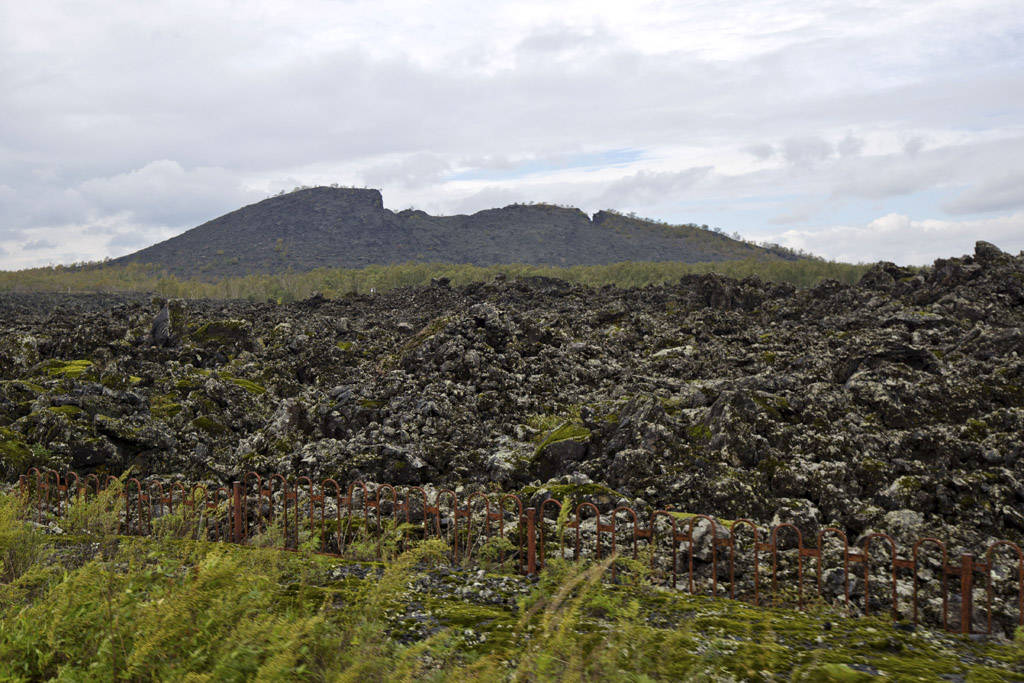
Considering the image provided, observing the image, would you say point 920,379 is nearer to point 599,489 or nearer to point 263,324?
point 599,489

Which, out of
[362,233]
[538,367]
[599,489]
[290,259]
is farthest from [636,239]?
[599,489]

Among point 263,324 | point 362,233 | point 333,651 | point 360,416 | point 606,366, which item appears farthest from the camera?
point 362,233

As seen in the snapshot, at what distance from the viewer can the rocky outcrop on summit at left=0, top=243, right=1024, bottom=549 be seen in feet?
27.7

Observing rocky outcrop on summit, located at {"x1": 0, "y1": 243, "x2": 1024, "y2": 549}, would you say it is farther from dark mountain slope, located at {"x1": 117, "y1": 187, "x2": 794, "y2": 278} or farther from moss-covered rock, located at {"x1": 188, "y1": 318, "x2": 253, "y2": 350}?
dark mountain slope, located at {"x1": 117, "y1": 187, "x2": 794, "y2": 278}

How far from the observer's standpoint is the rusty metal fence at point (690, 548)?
5562 mm

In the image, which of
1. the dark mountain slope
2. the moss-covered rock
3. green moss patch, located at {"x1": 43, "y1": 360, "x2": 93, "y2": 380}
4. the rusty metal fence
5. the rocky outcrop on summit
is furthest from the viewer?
the dark mountain slope

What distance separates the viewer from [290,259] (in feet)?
326

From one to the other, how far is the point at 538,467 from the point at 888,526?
16.6 feet

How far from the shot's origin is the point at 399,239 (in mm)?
113688

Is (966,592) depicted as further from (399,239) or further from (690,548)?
(399,239)

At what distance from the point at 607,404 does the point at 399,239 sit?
10517 cm

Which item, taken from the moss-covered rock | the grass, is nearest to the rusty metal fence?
the grass

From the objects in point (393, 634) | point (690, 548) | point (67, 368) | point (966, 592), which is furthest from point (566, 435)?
point (67, 368)

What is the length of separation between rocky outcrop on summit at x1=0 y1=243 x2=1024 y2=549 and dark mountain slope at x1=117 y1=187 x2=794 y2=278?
78.8 m
